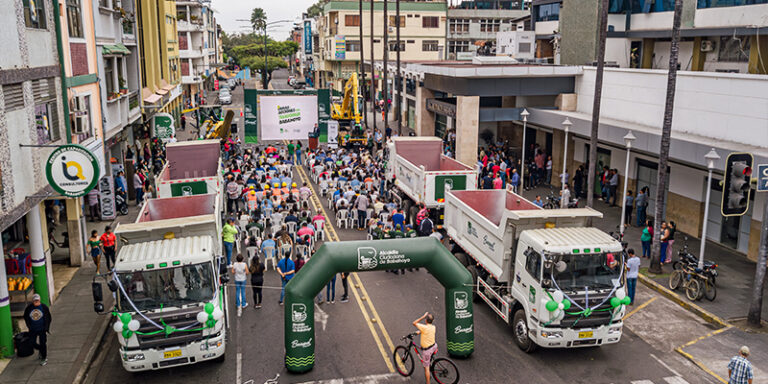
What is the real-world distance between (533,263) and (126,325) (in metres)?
8.23

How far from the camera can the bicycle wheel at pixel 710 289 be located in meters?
16.6

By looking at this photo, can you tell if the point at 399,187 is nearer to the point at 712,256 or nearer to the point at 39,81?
the point at 712,256

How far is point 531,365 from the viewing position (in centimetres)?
1325

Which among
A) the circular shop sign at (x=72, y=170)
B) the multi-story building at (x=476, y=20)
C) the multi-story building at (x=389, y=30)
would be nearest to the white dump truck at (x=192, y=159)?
the circular shop sign at (x=72, y=170)

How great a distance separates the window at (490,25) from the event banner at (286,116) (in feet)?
152

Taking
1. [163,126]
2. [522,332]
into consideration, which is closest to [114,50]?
[163,126]

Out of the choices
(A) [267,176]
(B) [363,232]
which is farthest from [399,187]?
(A) [267,176]

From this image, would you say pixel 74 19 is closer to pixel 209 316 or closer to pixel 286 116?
pixel 209 316

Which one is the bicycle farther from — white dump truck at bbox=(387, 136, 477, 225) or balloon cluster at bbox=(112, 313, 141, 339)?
white dump truck at bbox=(387, 136, 477, 225)

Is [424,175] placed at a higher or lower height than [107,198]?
higher

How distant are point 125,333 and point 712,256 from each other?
58.2 feet

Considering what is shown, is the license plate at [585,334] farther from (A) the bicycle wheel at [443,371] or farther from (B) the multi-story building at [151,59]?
(B) the multi-story building at [151,59]

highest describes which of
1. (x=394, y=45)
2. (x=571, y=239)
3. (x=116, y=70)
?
(x=394, y=45)

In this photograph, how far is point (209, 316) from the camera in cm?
1217
